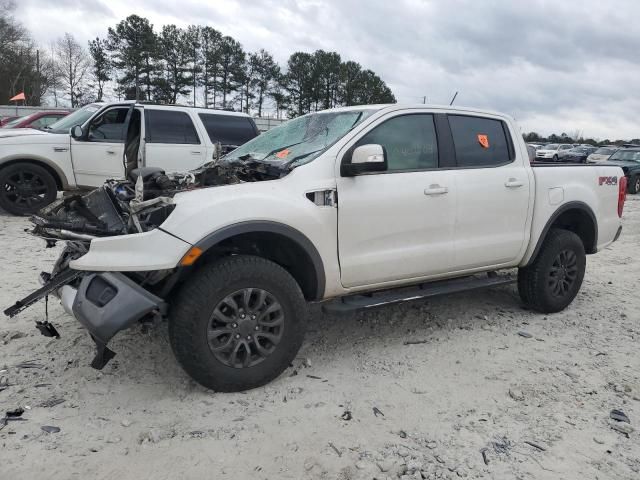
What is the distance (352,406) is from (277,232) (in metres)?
1.16

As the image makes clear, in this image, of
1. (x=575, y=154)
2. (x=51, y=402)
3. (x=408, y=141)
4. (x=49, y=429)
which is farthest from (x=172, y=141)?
(x=575, y=154)

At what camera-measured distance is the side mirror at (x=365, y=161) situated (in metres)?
3.36

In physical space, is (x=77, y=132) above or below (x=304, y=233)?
above

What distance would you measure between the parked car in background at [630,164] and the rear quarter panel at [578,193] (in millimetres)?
13869

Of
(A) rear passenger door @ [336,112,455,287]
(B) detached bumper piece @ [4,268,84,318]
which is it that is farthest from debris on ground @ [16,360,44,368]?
(A) rear passenger door @ [336,112,455,287]

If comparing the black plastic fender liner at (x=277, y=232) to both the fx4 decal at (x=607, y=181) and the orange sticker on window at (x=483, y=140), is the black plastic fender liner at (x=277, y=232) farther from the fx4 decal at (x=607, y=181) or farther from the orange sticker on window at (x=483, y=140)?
the fx4 decal at (x=607, y=181)

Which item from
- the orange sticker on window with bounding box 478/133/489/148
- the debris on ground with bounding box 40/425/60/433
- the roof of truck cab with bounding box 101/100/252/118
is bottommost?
the debris on ground with bounding box 40/425/60/433

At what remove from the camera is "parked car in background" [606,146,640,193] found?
18.0 metres

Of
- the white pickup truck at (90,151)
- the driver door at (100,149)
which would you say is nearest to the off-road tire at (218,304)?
the white pickup truck at (90,151)

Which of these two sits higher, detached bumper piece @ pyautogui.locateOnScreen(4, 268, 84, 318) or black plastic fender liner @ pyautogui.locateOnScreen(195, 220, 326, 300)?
black plastic fender liner @ pyautogui.locateOnScreen(195, 220, 326, 300)

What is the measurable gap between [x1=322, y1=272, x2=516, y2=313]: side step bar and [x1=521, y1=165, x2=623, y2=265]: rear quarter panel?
0.50 metres

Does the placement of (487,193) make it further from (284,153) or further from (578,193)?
(284,153)

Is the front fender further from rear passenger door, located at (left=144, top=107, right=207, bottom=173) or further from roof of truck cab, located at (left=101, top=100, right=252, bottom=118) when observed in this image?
roof of truck cab, located at (left=101, top=100, right=252, bottom=118)

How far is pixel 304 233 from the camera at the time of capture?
3.34m
